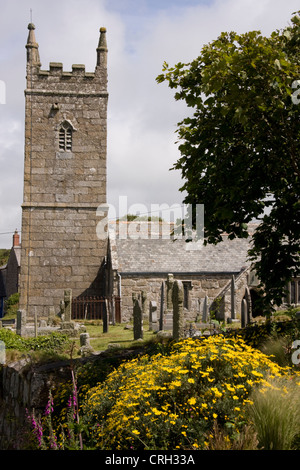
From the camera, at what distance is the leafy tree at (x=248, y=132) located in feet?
26.5

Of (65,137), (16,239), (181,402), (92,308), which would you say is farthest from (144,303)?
(16,239)

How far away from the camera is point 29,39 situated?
26391 mm

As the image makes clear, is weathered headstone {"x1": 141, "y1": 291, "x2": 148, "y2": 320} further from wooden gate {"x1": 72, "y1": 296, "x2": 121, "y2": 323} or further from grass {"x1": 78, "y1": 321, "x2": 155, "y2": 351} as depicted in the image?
grass {"x1": 78, "y1": 321, "x2": 155, "y2": 351}

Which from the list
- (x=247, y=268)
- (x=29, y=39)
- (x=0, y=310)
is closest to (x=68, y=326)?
(x=247, y=268)

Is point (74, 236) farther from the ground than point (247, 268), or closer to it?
farther from the ground

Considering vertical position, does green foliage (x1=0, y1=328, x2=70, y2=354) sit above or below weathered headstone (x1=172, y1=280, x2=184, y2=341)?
below

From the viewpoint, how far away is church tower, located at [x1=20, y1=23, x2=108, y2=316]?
25625 millimetres

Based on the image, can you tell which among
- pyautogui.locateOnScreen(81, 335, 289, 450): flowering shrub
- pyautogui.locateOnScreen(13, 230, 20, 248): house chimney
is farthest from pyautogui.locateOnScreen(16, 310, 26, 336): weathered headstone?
pyautogui.locateOnScreen(13, 230, 20, 248): house chimney

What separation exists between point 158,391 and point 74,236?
66.4 feet

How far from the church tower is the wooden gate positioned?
52cm

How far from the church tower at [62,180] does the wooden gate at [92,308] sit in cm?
52

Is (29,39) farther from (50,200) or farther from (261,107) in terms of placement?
(261,107)

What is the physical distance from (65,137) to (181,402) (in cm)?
2169

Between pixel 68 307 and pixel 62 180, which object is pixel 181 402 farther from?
pixel 62 180
